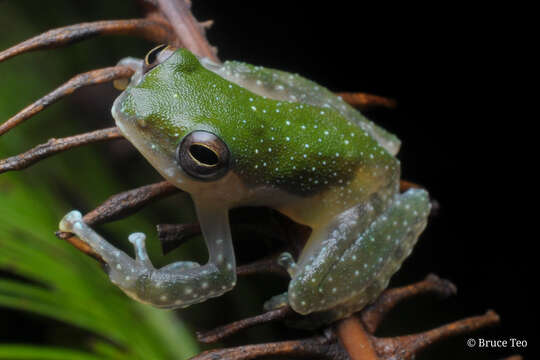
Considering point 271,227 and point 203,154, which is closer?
point 203,154

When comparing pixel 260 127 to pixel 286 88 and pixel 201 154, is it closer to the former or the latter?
pixel 201 154

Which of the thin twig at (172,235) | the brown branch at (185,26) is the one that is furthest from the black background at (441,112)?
the thin twig at (172,235)

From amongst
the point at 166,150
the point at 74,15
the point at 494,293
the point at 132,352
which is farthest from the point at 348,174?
the point at 74,15

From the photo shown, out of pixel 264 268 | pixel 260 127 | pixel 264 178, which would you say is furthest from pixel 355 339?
pixel 260 127

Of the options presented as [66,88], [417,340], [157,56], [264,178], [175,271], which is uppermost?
[157,56]

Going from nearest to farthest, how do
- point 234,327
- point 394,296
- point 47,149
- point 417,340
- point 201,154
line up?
point 47,149 < point 234,327 < point 201,154 < point 417,340 < point 394,296
